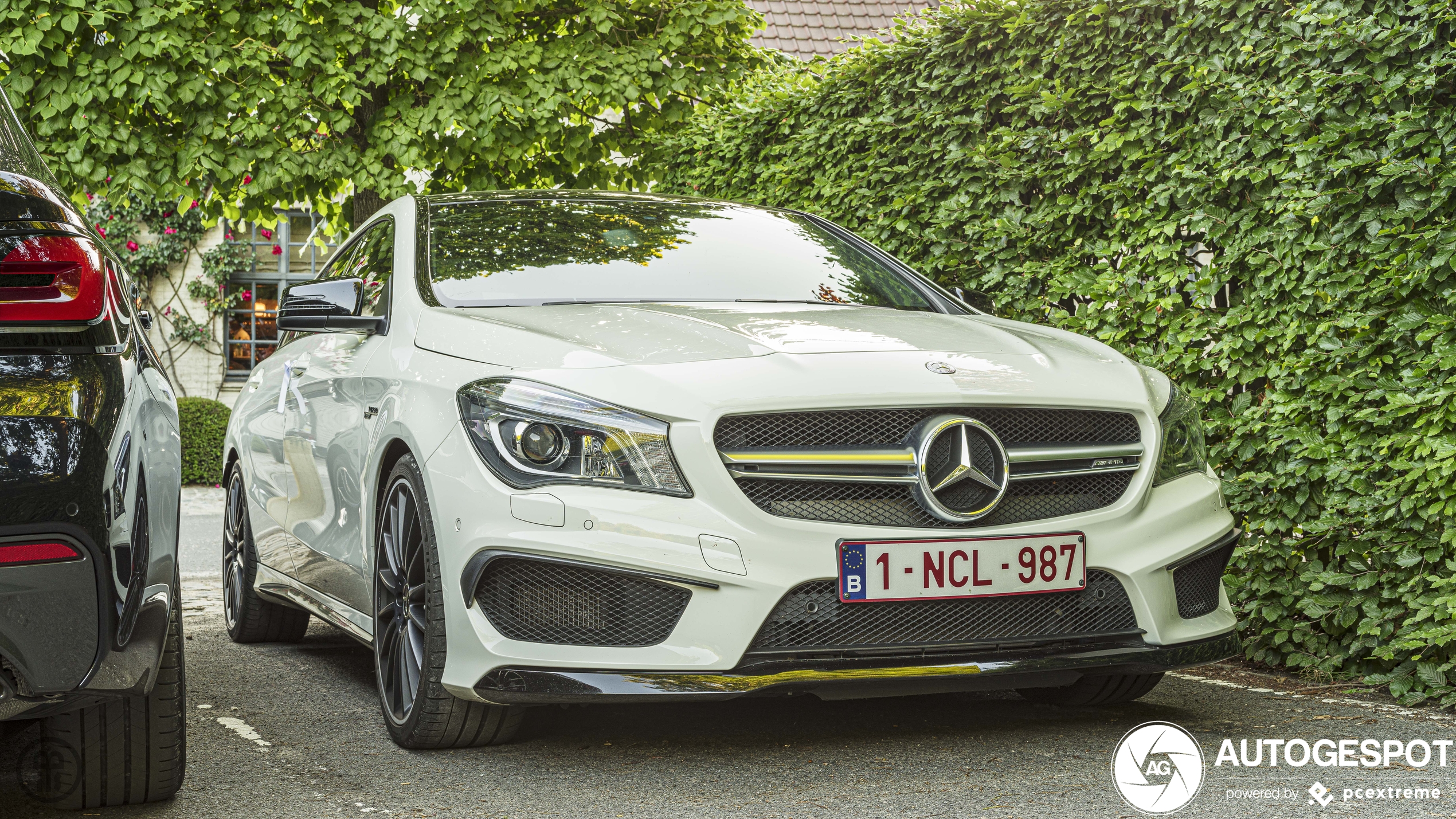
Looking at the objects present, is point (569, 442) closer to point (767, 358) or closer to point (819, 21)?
point (767, 358)

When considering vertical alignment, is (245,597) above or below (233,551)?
below

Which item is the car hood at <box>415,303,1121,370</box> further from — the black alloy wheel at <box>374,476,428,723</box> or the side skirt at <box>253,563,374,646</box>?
the side skirt at <box>253,563,374,646</box>

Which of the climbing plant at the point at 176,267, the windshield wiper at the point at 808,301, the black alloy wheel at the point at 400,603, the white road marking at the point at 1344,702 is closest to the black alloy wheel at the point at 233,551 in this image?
the black alloy wheel at the point at 400,603

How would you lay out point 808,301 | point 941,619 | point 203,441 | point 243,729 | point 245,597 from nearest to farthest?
point 941,619 → point 243,729 → point 808,301 → point 245,597 → point 203,441

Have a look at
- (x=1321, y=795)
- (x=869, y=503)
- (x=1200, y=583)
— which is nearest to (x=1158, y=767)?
(x=1321, y=795)

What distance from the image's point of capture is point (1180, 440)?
3.66 meters

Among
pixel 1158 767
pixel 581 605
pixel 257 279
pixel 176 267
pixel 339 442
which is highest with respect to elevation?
pixel 339 442

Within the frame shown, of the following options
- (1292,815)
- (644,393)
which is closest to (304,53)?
(644,393)

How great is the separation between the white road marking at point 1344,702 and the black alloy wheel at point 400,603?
98.2 inches

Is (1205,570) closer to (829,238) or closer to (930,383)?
(930,383)

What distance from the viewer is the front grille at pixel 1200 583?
3.49 m

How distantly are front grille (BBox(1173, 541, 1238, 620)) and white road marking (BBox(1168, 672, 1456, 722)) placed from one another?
811mm

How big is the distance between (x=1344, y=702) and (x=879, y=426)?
6.34ft

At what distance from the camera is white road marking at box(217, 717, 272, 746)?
386 centimetres
